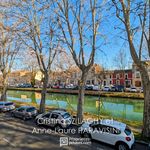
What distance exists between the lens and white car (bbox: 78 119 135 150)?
10672 mm

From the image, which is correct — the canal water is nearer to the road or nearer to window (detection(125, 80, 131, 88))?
the road

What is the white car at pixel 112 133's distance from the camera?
35.0 ft

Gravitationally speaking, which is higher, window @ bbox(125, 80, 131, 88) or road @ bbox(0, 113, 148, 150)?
window @ bbox(125, 80, 131, 88)

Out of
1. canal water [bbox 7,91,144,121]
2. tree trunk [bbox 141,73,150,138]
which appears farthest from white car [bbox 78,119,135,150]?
canal water [bbox 7,91,144,121]

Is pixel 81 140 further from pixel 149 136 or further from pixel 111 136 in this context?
pixel 149 136

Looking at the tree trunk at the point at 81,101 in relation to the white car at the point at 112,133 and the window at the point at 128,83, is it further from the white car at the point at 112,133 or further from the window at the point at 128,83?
the window at the point at 128,83

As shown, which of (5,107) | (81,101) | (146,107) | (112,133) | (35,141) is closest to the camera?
(112,133)

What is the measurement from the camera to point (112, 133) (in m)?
11.1

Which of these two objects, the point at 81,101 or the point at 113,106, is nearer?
the point at 81,101

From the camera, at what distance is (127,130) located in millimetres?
11086

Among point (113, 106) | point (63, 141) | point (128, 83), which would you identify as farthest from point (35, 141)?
point (128, 83)

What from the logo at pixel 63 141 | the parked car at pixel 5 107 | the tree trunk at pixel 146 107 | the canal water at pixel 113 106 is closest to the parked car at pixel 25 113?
the parked car at pixel 5 107

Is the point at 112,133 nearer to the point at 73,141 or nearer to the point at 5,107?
the point at 73,141

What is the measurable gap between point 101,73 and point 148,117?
2278 inches
